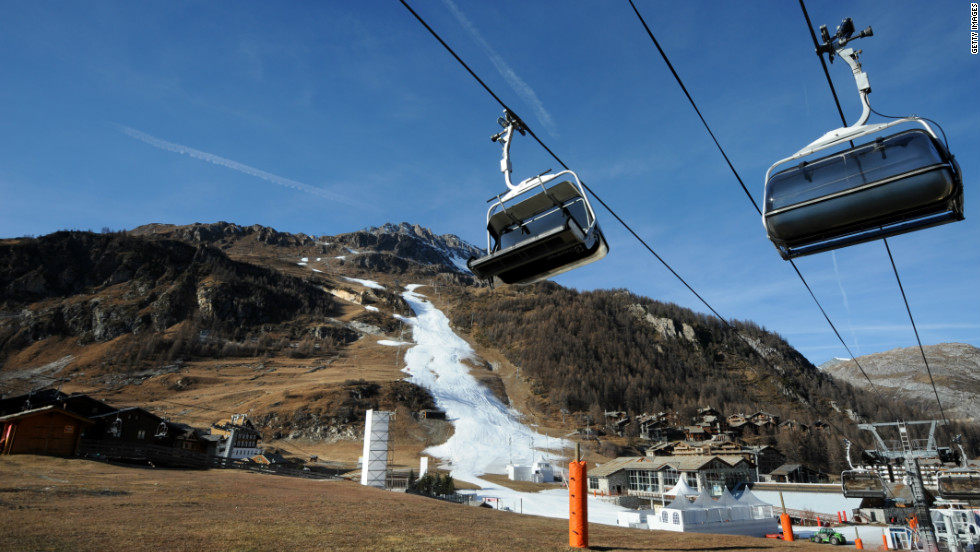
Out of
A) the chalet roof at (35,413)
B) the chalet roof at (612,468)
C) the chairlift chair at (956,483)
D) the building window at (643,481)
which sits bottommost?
the building window at (643,481)

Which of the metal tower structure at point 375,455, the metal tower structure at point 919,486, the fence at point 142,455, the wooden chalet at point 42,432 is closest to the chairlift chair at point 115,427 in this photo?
the fence at point 142,455

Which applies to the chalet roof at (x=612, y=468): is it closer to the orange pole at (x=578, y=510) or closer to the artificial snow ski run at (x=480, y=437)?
the artificial snow ski run at (x=480, y=437)

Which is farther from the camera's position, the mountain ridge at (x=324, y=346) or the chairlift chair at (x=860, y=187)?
the mountain ridge at (x=324, y=346)

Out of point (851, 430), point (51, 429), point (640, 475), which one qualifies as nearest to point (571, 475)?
point (51, 429)

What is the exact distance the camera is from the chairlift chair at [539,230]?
6.54 m

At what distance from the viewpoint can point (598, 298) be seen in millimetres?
197625

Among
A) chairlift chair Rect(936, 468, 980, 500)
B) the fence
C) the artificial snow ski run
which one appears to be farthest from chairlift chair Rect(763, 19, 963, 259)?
chairlift chair Rect(936, 468, 980, 500)

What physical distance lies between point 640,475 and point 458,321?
4712 inches

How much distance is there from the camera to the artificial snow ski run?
4284 centimetres

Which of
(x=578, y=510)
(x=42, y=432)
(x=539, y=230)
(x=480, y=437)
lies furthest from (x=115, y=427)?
(x=480, y=437)

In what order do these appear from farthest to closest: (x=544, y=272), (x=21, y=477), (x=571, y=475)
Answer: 1. (x=21, y=477)
2. (x=571, y=475)
3. (x=544, y=272)

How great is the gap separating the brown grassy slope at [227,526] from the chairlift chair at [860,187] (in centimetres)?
691

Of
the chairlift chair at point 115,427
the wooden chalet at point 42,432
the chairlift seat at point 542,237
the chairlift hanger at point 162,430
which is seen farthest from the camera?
the chairlift hanger at point 162,430

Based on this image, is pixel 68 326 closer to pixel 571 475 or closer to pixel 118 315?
pixel 118 315
